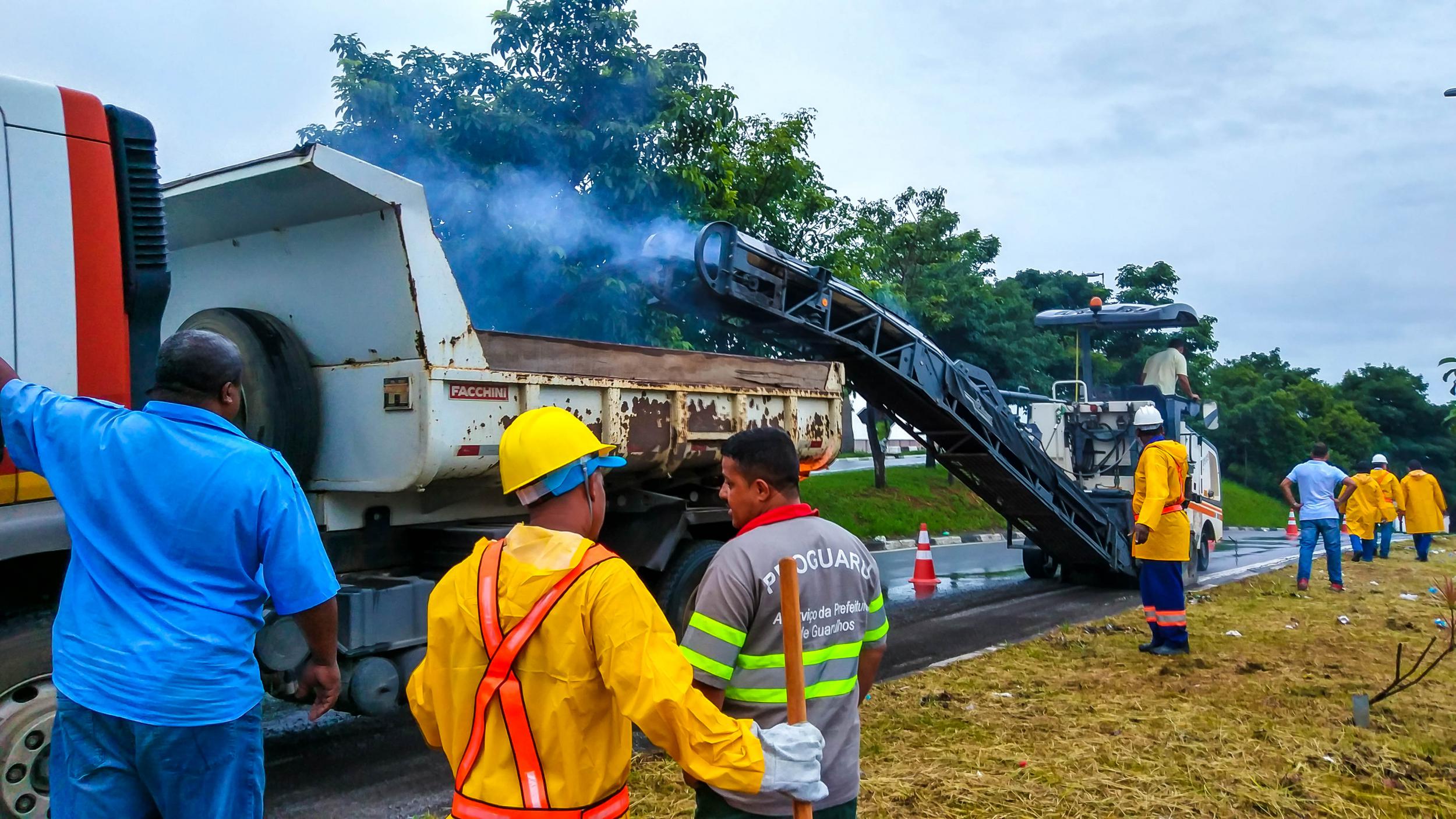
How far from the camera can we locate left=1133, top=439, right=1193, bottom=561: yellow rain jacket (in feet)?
25.7

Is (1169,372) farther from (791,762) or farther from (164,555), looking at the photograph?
(164,555)

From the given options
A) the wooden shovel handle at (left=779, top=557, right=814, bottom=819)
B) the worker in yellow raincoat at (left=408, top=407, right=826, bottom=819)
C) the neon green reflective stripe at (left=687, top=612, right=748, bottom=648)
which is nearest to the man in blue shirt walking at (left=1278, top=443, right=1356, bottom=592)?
the neon green reflective stripe at (left=687, top=612, right=748, bottom=648)

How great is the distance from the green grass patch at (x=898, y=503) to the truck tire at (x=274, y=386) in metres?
13.0

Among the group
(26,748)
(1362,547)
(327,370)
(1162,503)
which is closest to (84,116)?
(327,370)

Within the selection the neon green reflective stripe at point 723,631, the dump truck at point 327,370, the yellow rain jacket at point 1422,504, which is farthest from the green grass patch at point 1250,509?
the neon green reflective stripe at point 723,631

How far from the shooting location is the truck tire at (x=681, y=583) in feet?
21.0

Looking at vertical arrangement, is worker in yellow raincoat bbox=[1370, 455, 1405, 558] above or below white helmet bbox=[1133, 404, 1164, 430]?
below

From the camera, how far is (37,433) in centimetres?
267

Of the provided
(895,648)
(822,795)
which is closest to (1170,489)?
(895,648)

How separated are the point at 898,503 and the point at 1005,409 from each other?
11.5m

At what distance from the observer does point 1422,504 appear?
1625 cm

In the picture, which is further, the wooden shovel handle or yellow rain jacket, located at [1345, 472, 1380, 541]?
yellow rain jacket, located at [1345, 472, 1380, 541]

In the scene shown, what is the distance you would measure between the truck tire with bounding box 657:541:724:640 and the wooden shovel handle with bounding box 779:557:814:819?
405 centimetres

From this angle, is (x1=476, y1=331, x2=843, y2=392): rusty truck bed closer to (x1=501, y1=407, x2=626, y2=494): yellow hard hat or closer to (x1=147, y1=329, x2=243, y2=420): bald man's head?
(x1=147, y1=329, x2=243, y2=420): bald man's head
